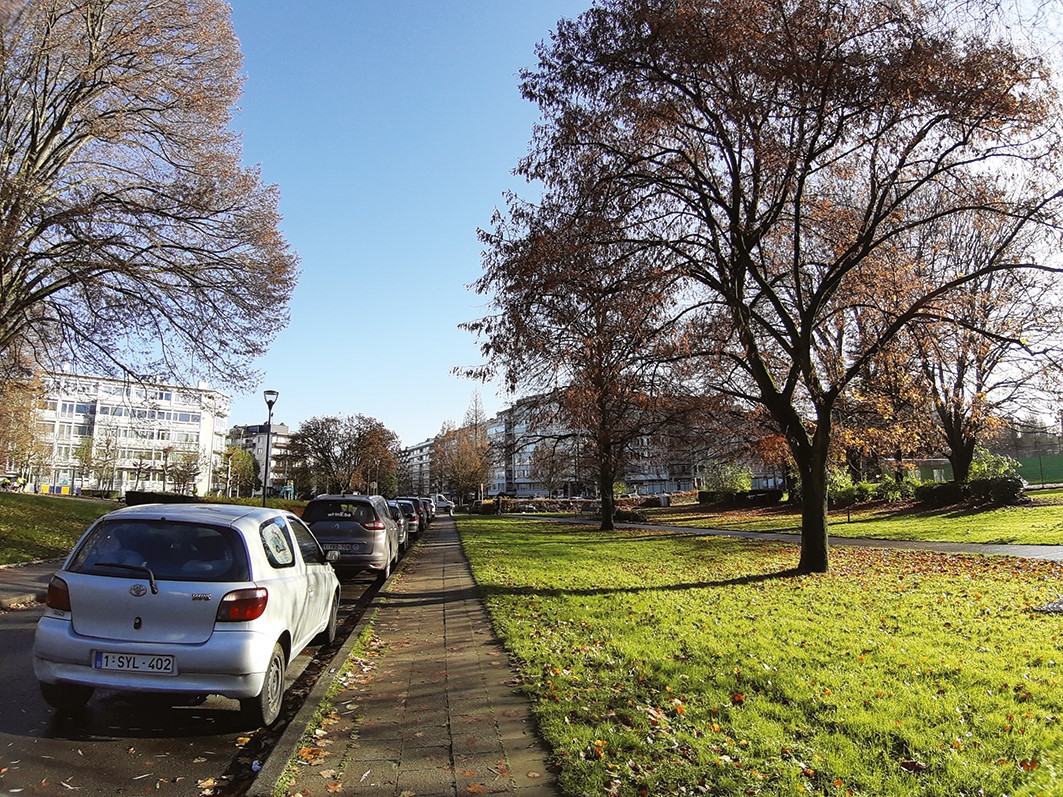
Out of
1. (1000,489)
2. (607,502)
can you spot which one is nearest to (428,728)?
(607,502)

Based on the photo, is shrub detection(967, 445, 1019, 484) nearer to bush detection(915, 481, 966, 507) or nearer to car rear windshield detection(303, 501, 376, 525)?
bush detection(915, 481, 966, 507)

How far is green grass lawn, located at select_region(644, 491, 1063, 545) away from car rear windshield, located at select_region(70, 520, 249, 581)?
1762 centimetres

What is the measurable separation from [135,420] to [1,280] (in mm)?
5609

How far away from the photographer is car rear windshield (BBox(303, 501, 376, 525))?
1299 cm

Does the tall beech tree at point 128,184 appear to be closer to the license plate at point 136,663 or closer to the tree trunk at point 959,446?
the license plate at point 136,663

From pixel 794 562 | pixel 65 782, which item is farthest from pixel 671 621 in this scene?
pixel 794 562

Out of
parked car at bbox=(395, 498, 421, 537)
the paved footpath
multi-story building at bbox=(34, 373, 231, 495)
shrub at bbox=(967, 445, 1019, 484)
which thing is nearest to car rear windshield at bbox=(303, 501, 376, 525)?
the paved footpath

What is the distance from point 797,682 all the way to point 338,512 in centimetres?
973

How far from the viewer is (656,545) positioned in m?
19.6

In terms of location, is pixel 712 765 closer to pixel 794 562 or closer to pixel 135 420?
pixel 794 562

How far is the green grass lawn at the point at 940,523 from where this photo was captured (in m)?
17.3

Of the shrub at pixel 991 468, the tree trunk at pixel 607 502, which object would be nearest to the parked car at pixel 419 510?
the tree trunk at pixel 607 502

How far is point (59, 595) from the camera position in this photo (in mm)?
4672

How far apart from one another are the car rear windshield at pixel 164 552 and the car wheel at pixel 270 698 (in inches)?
29.3
